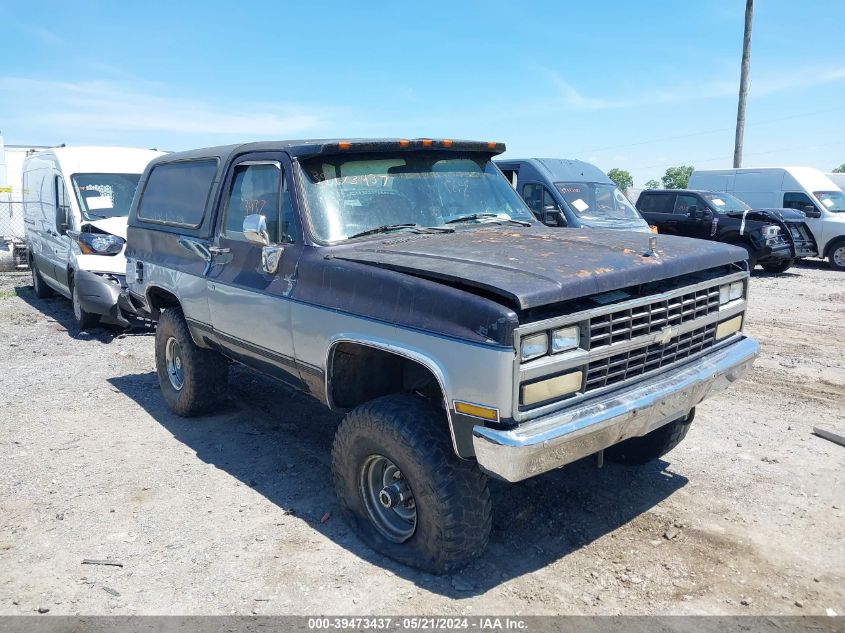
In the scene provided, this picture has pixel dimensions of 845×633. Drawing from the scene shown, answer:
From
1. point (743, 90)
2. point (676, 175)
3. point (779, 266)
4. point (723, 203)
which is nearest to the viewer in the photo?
point (779, 266)

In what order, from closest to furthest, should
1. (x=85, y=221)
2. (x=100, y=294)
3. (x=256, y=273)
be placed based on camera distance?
1. (x=256, y=273)
2. (x=100, y=294)
3. (x=85, y=221)

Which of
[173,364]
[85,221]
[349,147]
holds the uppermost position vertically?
[349,147]

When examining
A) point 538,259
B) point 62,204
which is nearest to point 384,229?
point 538,259

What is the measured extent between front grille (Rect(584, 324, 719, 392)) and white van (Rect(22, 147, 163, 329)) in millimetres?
6729

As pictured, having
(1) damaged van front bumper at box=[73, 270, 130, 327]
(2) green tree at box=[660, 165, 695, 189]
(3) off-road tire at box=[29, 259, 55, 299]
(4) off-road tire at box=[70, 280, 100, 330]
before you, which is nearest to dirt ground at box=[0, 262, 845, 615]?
(1) damaged van front bumper at box=[73, 270, 130, 327]

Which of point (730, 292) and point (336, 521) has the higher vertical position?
point (730, 292)

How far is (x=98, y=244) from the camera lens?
339 inches

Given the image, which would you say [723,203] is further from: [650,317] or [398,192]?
[650,317]

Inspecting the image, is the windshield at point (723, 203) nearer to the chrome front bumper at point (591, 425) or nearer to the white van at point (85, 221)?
the white van at point (85, 221)

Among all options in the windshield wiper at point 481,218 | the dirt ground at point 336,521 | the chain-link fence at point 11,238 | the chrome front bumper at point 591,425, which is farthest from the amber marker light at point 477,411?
the chain-link fence at point 11,238

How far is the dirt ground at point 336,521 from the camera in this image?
3209mm

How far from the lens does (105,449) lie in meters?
5.05

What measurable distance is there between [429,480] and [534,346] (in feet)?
2.67

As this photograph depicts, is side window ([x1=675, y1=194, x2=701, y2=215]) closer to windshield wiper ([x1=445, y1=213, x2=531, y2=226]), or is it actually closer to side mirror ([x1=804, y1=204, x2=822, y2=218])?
side mirror ([x1=804, y1=204, x2=822, y2=218])
